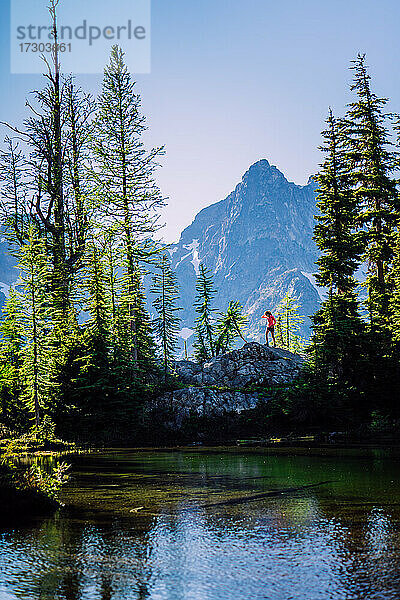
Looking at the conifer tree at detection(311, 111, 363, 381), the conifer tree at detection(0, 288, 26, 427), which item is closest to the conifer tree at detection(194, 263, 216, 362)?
the conifer tree at detection(311, 111, 363, 381)

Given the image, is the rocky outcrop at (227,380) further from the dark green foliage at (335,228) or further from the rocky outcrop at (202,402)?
the dark green foliage at (335,228)

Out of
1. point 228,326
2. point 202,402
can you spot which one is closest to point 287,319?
point 228,326

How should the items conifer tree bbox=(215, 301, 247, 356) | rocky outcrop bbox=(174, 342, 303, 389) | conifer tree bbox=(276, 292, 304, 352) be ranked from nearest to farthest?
rocky outcrop bbox=(174, 342, 303, 389), conifer tree bbox=(215, 301, 247, 356), conifer tree bbox=(276, 292, 304, 352)

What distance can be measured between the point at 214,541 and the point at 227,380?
2608cm

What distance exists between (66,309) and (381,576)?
27.9 m

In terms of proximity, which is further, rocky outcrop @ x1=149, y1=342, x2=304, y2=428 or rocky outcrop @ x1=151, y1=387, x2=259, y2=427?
rocky outcrop @ x1=149, y1=342, x2=304, y2=428

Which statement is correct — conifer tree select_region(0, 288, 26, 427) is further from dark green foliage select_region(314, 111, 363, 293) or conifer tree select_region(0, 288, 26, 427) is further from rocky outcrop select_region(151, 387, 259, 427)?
dark green foliage select_region(314, 111, 363, 293)

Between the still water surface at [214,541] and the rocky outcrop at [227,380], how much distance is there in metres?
15.9

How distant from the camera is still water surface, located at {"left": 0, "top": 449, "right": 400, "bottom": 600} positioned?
6293 mm

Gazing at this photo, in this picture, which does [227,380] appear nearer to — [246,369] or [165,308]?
[246,369]

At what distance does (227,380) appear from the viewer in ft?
113

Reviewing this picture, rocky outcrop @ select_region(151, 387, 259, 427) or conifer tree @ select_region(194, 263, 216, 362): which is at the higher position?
conifer tree @ select_region(194, 263, 216, 362)

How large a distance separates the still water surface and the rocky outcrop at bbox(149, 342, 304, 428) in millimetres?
15936

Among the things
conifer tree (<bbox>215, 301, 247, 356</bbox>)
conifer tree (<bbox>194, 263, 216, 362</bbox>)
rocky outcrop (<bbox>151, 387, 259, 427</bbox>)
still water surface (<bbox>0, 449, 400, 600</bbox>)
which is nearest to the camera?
still water surface (<bbox>0, 449, 400, 600</bbox>)
